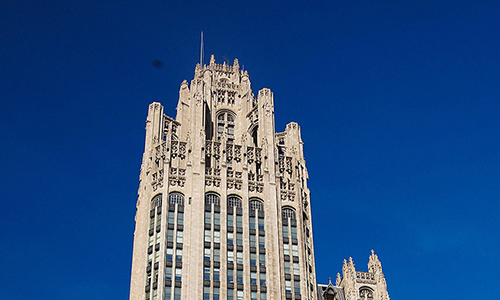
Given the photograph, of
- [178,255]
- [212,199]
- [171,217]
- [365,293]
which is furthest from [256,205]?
[365,293]

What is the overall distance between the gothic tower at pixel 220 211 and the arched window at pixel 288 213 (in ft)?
0.45

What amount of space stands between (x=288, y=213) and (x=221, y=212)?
9719 mm

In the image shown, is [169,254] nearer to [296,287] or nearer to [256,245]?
[256,245]

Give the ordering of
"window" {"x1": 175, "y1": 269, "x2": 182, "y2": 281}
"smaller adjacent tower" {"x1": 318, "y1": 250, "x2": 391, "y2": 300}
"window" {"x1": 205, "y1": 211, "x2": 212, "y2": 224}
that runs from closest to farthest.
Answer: "window" {"x1": 175, "y1": 269, "x2": 182, "y2": 281} → "window" {"x1": 205, "y1": 211, "x2": 212, "y2": 224} → "smaller adjacent tower" {"x1": 318, "y1": 250, "x2": 391, "y2": 300}

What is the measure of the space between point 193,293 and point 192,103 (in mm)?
34173

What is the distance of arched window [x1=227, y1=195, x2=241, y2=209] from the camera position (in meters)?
113

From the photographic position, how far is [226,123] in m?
132

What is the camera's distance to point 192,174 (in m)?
114

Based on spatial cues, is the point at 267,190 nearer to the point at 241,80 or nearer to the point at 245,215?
the point at 245,215

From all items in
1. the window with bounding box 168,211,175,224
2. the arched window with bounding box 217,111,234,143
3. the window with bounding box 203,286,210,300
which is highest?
the arched window with bounding box 217,111,234,143

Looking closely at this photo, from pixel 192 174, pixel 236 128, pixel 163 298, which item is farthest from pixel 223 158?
pixel 163 298

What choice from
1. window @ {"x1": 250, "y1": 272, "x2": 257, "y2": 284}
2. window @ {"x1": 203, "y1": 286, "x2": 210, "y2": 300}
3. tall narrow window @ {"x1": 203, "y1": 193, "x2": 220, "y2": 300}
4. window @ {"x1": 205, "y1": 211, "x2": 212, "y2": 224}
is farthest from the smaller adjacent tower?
window @ {"x1": 203, "y1": 286, "x2": 210, "y2": 300}

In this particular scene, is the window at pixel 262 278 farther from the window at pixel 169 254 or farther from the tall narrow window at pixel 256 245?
the window at pixel 169 254

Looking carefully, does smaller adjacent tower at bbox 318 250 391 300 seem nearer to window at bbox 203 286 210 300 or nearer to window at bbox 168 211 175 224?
window at bbox 203 286 210 300
